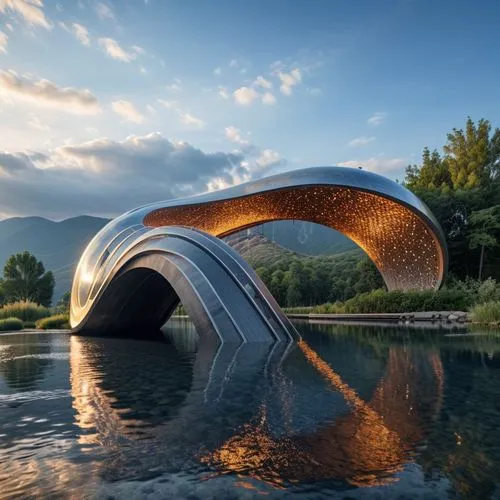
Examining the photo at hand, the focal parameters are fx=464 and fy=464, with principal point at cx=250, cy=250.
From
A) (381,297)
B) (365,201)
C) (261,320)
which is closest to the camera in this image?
(261,320)

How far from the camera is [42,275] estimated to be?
4634 cm

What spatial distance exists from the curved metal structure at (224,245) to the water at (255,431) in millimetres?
4468

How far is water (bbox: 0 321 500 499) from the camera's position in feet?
9.68

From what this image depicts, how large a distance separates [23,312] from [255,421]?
2456cm

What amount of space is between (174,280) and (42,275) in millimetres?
38328

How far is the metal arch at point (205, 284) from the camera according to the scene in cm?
1166

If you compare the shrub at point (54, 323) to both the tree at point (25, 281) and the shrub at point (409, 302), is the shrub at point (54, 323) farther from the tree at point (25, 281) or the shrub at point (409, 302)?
the tree at point (25, 281)

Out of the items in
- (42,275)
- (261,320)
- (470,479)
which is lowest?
(470,479)

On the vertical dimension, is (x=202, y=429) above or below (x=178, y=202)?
below

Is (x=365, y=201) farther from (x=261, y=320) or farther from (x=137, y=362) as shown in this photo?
(x=137, y=362)

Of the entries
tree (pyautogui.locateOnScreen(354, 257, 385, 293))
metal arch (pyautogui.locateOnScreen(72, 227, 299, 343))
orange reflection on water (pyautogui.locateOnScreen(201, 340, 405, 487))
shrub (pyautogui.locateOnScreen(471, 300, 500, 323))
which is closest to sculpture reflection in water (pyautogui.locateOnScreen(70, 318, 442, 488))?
orange reflection on water (pyautogui.locateOnScreen(201, 340, 405, 487))

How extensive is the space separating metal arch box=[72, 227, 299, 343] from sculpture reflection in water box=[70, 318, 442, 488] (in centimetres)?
351

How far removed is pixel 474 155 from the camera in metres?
38.0

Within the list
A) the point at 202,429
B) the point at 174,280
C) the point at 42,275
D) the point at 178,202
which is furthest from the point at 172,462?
the point at 42,275
